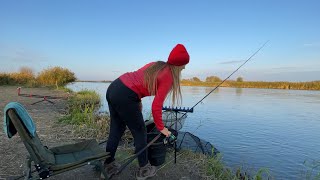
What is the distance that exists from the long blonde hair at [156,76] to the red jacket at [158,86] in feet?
0.14

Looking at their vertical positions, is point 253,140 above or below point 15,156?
below

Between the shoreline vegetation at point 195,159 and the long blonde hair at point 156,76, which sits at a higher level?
the long blonde hair at point 156,76

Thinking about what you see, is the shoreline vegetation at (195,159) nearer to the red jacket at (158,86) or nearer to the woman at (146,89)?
the woman at (146,89)

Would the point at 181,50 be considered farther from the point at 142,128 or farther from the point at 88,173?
the point at 88,173

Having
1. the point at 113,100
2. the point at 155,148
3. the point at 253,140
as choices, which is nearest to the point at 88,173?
the point at 155,148

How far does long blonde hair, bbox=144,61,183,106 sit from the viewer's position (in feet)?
11.5

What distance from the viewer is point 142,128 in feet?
12.4

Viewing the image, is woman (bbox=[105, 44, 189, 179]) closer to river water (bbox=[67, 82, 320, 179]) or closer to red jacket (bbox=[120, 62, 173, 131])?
red jacket (bbox=[120, 62, 173, 131])

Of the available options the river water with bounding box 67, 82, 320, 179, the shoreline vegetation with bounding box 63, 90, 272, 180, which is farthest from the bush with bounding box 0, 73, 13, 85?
the shoreline vegetation with bounding box 63, 90, 272, 180

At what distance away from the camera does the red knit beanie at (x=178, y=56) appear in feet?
11.5

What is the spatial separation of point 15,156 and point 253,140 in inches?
272

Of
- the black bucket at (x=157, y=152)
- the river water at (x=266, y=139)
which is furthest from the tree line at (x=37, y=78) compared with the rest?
the black bucket at (x=157, y=152)

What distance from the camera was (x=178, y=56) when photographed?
3.48 m

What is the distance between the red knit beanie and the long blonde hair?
2.5 inches
